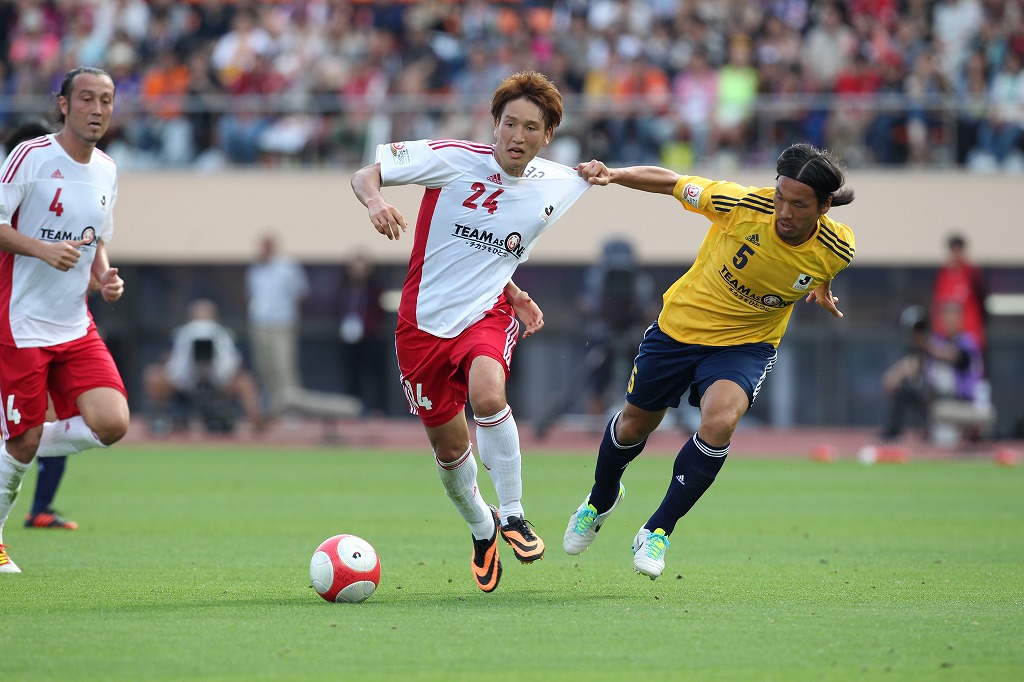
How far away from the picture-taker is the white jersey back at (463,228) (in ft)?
24.8

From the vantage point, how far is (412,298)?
7.66 metres

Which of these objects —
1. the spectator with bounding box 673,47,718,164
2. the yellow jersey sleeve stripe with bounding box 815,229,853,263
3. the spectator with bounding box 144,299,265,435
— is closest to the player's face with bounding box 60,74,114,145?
the yellow jersey sleeve stripe with bounding box 815,229,853,263

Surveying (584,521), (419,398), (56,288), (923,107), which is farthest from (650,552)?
(923,107)

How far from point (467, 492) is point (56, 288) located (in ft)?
9.03

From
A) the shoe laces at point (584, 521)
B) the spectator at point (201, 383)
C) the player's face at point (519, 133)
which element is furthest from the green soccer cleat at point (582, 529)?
the spectator at point (201, 383)

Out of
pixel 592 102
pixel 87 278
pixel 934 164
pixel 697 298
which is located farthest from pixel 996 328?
pixel 87 278

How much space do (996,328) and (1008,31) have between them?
4430mm

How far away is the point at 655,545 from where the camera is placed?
24.0 feet

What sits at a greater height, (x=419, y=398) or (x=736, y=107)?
(x=736, y=107)

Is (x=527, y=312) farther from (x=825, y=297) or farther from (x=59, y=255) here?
(x=59, y=255)

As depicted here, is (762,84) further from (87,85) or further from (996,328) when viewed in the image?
(87,85)

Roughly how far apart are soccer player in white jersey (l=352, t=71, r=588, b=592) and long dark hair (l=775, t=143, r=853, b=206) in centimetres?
123

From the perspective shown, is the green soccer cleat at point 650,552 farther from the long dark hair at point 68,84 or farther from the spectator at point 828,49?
the spectator at point 828,49

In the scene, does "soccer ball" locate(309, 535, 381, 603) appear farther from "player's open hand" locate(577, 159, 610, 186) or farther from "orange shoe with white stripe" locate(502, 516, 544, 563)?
"player's open hand" locate(577, 159, 610, 186)
